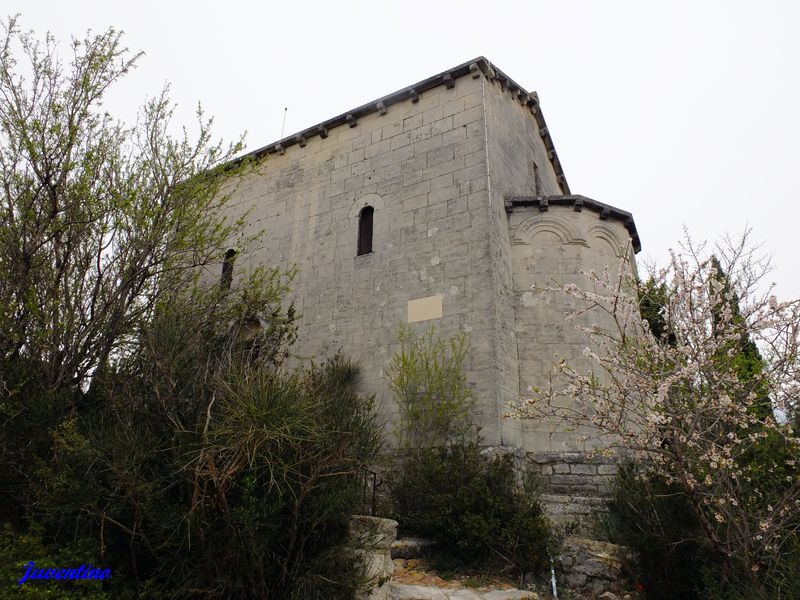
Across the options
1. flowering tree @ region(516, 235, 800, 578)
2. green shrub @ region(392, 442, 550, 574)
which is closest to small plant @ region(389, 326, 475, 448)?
green shrub @ region(392, 442, 550, 574)

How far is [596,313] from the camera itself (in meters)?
8.58

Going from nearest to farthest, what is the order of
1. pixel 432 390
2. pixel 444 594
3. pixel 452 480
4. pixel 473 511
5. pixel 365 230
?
pixel 444 594, pixel 473 511, pixel 452 480, pixel 432 390, pixel 365 230

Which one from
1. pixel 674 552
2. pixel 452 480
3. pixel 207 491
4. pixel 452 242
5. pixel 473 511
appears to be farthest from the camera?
pixel 452 242

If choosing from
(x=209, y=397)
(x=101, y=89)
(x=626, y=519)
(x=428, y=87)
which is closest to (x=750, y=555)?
(x=626, y=519)

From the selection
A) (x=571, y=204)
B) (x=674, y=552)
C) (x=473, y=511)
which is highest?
(x=571, y=204)

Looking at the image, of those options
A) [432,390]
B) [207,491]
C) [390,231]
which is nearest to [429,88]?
[390,231]

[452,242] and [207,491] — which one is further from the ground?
[452,242]

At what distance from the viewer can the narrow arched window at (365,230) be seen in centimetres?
1023

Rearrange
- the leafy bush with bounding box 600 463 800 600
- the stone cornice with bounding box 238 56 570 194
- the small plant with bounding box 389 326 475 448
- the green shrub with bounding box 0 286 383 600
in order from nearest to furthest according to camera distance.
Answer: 1. the green shrub with bounding box 0 286 383 600
2. the leafy bush with bounding box 600 463 800 600
3. the small plant with bounding box 389 326 475 448
4. the stone cornice with bounding box 238 56 570 194

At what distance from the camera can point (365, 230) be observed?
34.2 ft

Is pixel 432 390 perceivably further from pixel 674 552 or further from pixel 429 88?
pixel 429 88

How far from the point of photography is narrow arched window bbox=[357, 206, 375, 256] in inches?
403

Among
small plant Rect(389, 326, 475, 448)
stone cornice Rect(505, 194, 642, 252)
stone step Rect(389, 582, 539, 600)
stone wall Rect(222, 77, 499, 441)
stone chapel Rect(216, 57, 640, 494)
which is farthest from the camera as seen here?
stone cornice Rect(505, 194, 642, 252)

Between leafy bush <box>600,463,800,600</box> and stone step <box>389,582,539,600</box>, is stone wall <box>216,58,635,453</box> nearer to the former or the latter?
leafy bush <box>600,463,800,600</box>
